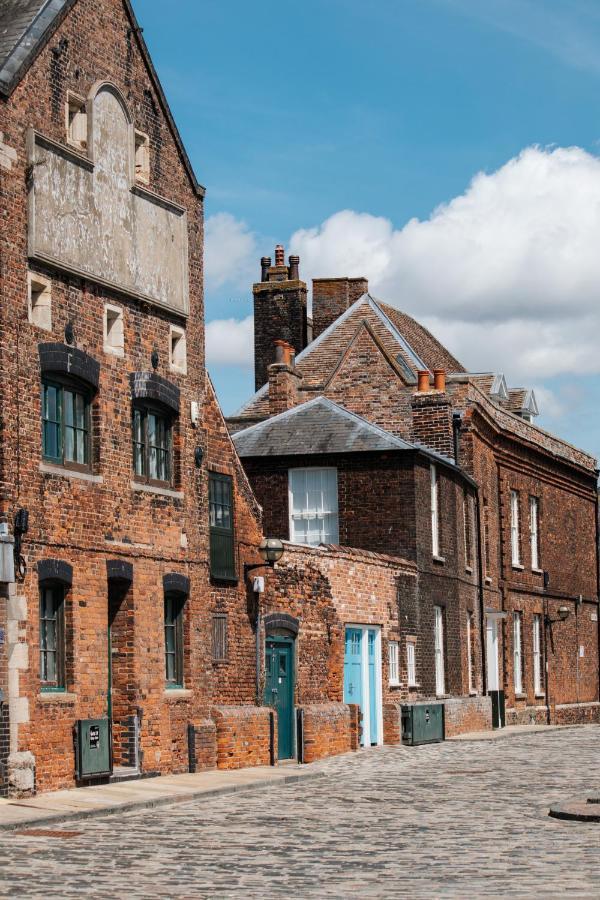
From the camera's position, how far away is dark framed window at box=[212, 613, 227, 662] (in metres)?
25.2

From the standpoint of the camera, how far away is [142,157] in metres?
23.9

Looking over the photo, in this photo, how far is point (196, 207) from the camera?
83.5 feet

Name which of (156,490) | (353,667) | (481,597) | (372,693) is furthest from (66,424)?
(481,597)

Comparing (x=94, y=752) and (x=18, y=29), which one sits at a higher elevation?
(x=18, y=29)

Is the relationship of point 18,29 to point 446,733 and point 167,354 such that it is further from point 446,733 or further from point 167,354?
point 446,733

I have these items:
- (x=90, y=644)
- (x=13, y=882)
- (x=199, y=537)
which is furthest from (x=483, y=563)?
(x=13, y=882)

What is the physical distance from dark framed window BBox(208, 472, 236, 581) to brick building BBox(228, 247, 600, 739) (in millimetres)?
4576

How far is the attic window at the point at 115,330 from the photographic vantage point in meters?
22.5

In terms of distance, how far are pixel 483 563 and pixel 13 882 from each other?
28.8 metres

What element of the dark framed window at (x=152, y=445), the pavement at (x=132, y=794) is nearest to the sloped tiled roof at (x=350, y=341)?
the dark framed window at (x=152, y=445)

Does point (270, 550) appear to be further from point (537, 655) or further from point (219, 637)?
point (537, 655)

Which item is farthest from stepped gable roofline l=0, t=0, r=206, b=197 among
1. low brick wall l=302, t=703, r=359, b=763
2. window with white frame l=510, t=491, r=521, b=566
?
window with white frame l=510, t=491, r=521, b=566

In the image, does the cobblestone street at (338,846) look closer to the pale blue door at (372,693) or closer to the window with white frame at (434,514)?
the pale blue door at (372,693)

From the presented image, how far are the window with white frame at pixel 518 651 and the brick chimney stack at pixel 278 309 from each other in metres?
9.95
